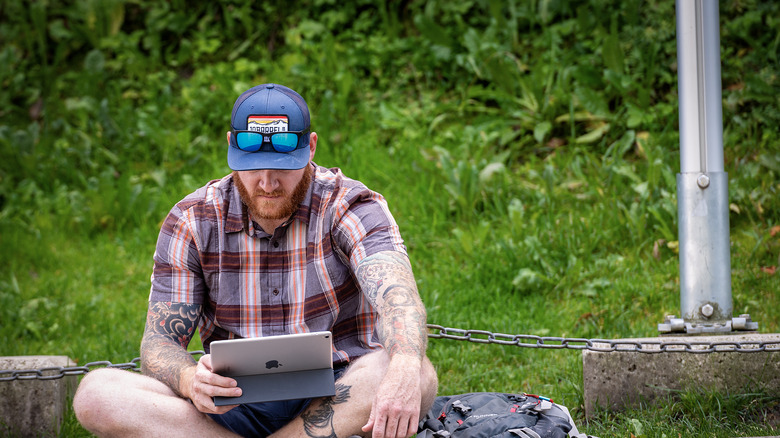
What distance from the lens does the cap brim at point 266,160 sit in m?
3.49

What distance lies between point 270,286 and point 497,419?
1110 mm

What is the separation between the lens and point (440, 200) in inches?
245

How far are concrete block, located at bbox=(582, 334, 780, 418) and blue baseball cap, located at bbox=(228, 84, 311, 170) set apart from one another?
67.7 inches

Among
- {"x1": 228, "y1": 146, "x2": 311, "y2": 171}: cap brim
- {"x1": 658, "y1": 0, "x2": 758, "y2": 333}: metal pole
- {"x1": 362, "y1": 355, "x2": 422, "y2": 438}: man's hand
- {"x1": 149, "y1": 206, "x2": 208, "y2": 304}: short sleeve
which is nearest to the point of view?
{"x1": 362, "y1": 355, "x2": 422, "y2": 438}: man's hand

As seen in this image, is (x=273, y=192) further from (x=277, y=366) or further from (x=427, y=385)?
(x=427, y=385)

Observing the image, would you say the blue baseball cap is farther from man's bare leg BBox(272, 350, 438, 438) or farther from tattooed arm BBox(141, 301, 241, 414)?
man's bare leg BBox(272, 350, 438, 438)

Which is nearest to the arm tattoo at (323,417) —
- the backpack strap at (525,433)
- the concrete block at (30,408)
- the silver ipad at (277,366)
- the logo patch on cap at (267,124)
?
the silver ipad at (277,366)

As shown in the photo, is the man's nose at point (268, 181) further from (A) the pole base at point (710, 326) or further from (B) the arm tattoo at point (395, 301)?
(A) the pole base at point (710, 326)

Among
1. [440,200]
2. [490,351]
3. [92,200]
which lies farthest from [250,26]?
[490,351]

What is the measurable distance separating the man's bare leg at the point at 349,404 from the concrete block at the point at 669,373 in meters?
1.10

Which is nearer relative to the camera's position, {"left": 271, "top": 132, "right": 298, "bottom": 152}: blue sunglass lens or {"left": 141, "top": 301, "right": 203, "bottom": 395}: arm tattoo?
{"left": 141, "top": 301, "right": 203, "bottom": 395}: arm tattoo

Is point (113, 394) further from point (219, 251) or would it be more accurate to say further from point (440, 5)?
point (440, 5)

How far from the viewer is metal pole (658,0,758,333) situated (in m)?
4.14

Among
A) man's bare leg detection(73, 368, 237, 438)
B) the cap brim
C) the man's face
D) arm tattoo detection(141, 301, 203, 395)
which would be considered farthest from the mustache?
man's bare leg detection(73, 368, 237, 438)
